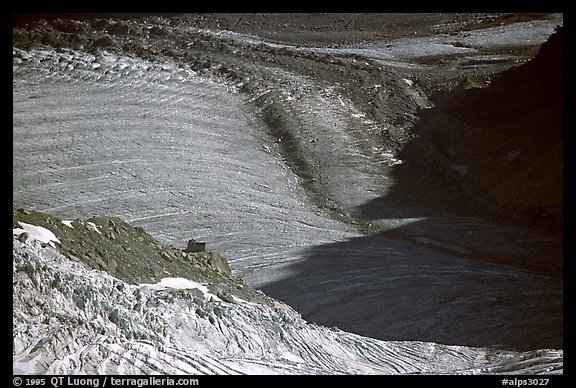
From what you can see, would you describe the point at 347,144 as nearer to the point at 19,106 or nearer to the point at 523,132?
the point at 523,132

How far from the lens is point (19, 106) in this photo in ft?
57.4

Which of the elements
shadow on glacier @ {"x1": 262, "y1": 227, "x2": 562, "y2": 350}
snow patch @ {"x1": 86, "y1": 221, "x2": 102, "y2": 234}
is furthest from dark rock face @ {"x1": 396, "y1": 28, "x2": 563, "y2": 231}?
snow patch @ {"x1": 86, "y1": 221, "x2": 102, "y2": 234}

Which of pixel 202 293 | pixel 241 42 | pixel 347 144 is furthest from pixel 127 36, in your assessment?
pixel 202 293

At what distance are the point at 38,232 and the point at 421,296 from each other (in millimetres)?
A: 5742

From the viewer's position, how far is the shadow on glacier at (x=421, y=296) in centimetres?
1049

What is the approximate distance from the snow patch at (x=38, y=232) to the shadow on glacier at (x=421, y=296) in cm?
405

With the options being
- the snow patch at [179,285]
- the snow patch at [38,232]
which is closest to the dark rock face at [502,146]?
the snow patch at [179,285]

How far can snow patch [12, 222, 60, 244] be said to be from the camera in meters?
7.39

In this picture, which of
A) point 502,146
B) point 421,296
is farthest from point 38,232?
point 502,146

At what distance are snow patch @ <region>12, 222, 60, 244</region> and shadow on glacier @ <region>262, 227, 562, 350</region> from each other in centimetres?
405

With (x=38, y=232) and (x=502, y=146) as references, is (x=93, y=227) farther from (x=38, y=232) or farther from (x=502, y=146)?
(x=502, y=146)

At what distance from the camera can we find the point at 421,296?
1180cm

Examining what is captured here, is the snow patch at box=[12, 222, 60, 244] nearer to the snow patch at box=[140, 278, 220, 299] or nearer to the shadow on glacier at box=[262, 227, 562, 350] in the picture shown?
the snow patch at box=[140, 278, 220, 299]

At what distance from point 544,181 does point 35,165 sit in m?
8.66
